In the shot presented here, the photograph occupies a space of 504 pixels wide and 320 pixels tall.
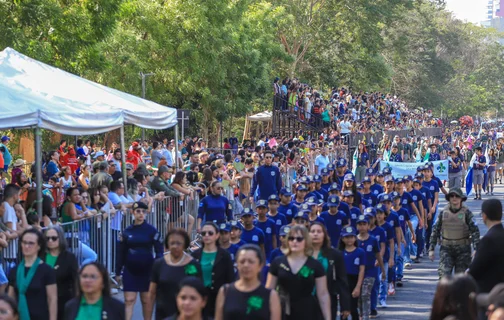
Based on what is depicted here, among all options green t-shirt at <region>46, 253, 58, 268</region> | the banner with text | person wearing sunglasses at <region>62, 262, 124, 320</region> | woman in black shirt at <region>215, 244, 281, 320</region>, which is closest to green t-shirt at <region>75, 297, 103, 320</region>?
person wearing sunglasses at <region>62, 262, 124, 320</region>

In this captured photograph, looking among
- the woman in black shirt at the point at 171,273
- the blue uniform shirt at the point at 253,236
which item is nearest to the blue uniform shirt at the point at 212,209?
the blue uniform shirt at the point at 253,236

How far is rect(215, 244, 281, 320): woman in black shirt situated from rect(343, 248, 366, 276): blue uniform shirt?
4.31 meters

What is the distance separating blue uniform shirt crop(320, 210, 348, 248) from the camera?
13.9 meters

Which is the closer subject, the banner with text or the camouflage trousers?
the camouflage trousers

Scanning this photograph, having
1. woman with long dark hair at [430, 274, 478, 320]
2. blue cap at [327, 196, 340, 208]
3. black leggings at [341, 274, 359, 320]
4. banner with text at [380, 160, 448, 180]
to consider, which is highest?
banner with text at [380, 160, 448, 180]

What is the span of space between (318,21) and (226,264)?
1691 inches

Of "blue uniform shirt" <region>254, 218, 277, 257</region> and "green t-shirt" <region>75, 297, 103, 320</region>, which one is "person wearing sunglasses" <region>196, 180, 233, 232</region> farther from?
"green t-shirt" <region>75, 297, 103, 320</region>

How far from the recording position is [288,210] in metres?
14.4

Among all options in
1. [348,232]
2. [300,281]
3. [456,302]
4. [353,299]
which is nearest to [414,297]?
[353,299]

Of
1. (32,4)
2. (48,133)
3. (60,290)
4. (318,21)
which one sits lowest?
(60,290)

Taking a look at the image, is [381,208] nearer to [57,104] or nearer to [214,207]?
[214,207]

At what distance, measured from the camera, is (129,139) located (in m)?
37.8

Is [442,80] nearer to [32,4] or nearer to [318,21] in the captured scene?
[318,21]

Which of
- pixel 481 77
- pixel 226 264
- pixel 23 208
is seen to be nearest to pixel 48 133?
pixel 23 208
